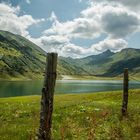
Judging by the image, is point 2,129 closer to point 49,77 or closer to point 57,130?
point 57,130

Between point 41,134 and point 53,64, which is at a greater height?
point 53,64

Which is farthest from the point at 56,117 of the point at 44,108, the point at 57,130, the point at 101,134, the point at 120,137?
the point at 44,108

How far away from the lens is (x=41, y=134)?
→ 1147cm

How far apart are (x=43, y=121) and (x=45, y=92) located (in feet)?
3.54

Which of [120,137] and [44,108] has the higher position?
[44,108]

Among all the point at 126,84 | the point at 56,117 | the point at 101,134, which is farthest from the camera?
the point at 126,84

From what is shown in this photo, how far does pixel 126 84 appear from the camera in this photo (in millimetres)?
25422

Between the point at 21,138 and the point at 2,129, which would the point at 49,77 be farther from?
the point at 2,129

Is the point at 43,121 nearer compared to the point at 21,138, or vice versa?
the point at 43,121

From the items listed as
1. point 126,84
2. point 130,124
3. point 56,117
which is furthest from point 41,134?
point 126,84

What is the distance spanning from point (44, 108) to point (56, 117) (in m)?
11.6

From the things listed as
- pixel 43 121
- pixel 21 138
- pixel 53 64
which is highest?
pixel 53 64

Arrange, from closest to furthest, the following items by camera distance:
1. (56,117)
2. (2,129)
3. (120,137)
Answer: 1. (120,137)
2. (2,129)
3. (56,117)

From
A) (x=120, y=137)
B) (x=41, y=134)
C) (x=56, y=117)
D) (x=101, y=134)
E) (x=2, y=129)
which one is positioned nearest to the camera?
(x=41, y=134)
